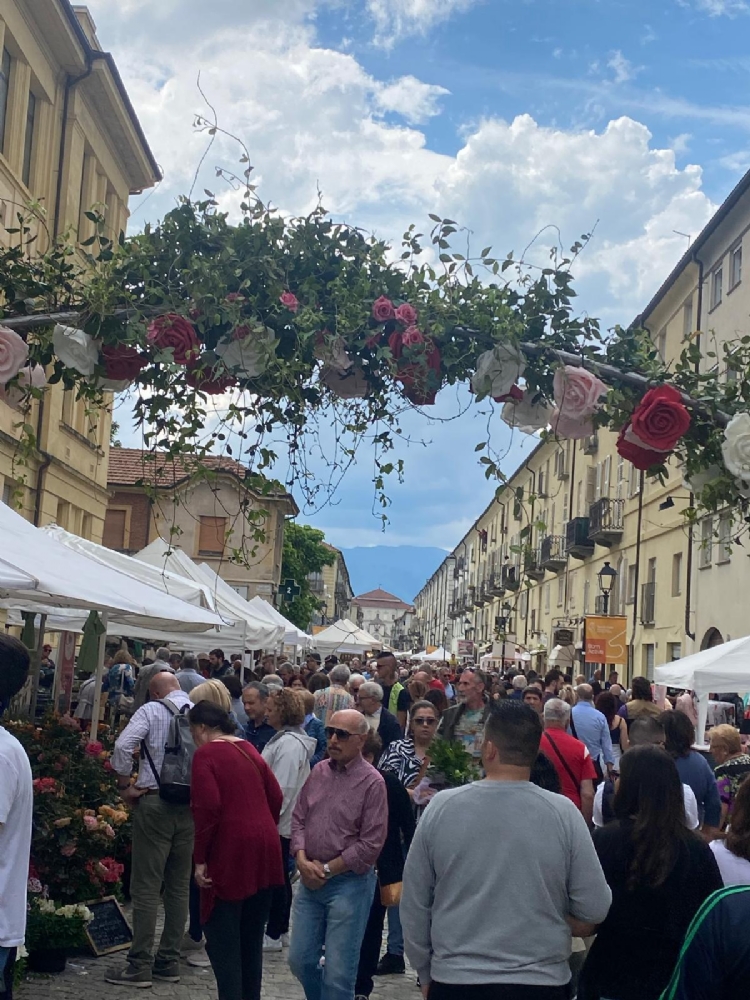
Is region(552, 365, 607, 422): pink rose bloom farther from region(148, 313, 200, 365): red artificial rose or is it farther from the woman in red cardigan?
the woman in red cardigan

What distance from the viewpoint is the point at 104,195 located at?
2788 cm

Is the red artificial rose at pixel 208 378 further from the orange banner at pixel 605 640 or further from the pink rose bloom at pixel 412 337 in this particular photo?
the orange banner at pixel 605 640

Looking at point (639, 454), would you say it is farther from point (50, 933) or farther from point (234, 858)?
point (50, 933)

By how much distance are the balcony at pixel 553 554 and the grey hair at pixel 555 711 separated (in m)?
37.8

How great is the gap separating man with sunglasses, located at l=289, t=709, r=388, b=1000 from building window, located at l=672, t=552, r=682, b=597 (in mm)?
26147

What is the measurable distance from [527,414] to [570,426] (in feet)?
0.74

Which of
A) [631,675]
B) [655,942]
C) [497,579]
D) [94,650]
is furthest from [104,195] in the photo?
[497,579]

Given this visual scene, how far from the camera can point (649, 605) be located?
3438cm

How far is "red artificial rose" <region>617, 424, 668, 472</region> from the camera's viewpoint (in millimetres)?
6227

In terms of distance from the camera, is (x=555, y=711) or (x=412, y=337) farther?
(x=555, y=711)

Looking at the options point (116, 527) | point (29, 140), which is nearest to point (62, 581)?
point (29, 140)

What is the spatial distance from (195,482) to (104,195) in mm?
23450

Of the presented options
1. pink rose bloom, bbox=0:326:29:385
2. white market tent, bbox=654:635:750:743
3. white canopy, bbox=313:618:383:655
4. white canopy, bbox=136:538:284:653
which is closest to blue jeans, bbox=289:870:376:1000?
pink rose bloom, bbox=0:326:29:385

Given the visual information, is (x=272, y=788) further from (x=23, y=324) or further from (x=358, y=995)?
(x=23, y=324)
